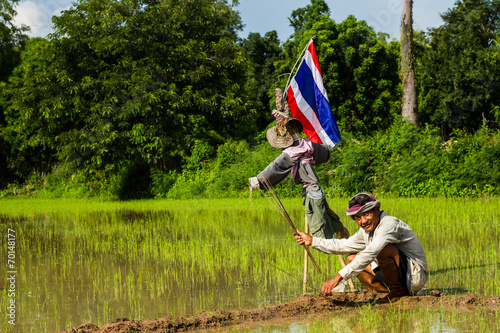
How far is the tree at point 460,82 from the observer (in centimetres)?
2955

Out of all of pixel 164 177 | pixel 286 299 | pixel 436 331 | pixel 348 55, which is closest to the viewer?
pixel 436 331

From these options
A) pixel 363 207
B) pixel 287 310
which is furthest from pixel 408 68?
pixel 287 310

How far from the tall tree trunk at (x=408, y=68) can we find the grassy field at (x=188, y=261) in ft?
16.4

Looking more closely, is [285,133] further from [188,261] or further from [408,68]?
[408,68]

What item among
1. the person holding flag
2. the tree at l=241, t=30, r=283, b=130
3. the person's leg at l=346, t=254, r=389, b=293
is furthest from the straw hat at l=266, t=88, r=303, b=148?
the tree at l=241, t=30, r=283, b=130

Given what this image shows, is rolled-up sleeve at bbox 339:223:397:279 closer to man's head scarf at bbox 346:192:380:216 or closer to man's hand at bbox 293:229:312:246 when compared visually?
man's head scarf at bbox 346:192:380:216

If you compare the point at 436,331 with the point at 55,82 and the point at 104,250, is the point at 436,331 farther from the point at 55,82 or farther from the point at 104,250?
the point at 55,82

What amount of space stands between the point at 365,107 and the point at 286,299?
2611 cm

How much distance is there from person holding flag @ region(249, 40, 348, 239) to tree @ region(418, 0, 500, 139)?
24860 millimetres

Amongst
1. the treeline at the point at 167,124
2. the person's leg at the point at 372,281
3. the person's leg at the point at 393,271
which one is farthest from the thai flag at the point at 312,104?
the treeline at the point at 167,124

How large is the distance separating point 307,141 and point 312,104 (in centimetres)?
59

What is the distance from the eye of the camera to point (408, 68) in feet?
58.1

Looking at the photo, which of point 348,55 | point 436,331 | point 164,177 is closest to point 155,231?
point 436,331

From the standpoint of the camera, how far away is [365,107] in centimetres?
3056
